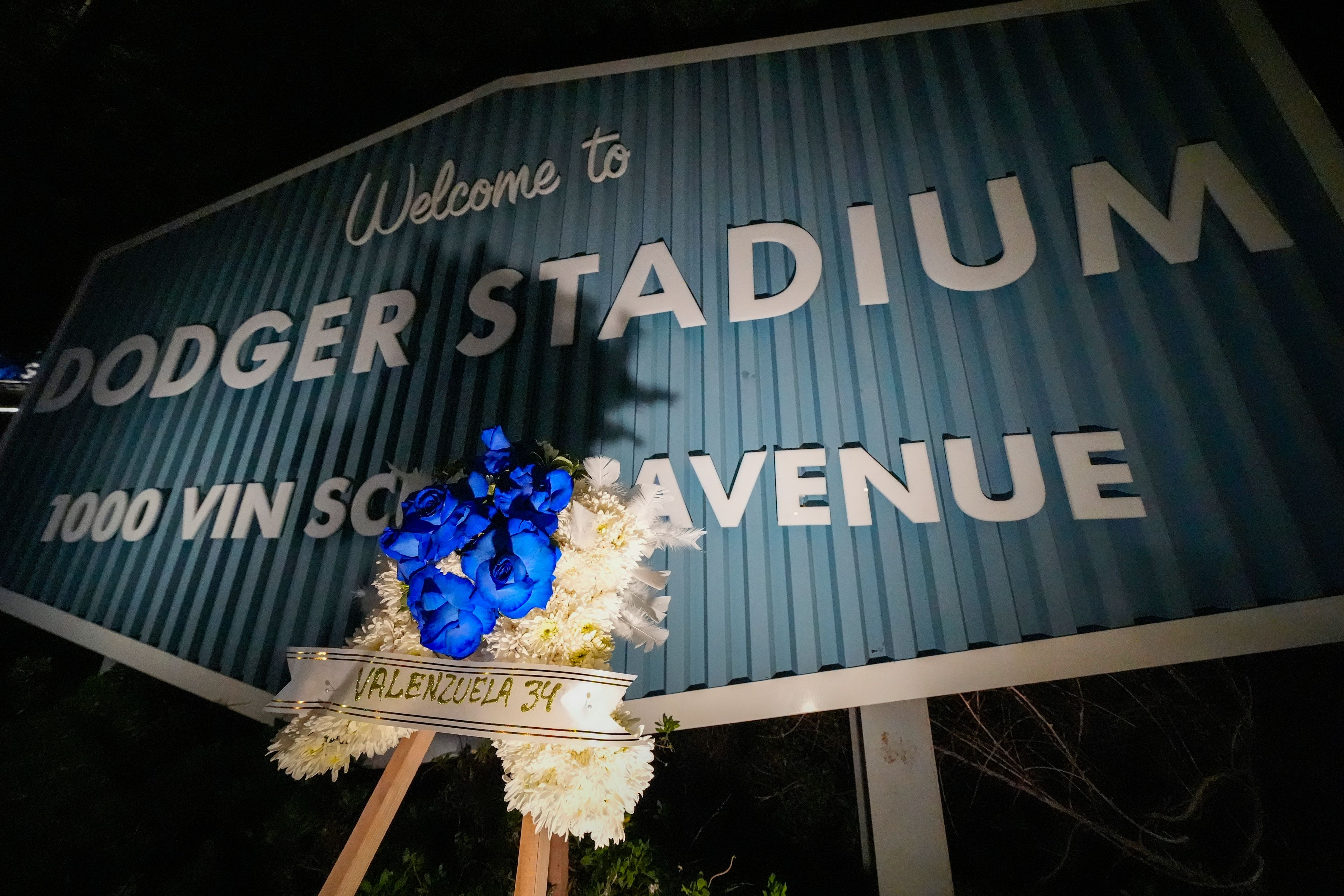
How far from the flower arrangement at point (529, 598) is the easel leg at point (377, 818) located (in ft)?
0.20

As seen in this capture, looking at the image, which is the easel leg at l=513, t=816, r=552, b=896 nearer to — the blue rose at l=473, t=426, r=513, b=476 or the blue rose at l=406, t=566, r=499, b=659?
the blue rose at l=406, t=566, r=499, b=659

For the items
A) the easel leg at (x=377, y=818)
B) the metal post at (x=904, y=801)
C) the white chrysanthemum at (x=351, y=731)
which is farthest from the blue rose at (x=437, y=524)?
the metal post at (x=904, y=801)

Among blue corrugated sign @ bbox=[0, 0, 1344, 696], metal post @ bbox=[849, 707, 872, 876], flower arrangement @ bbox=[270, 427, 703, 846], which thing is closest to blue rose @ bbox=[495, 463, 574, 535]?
flower arrangement @ bbox=[270, 427, 703, 846]

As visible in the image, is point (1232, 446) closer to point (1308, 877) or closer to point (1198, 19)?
point (1198, 19)

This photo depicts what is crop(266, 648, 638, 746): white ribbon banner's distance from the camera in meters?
1.42

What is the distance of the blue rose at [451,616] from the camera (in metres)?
1.43

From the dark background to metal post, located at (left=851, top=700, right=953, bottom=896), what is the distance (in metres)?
4.35

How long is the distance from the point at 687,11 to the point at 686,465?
3.63 meters

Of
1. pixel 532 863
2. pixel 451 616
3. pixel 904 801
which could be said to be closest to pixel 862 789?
pixel 904 801

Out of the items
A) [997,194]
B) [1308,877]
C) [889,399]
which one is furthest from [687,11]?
[1308,877]

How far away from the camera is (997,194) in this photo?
119 inches

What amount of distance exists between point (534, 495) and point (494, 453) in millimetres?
274

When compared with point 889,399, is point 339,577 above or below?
below

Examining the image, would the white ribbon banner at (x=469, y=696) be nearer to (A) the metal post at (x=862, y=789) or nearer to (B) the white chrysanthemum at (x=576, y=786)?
(B) the white chrysanthemum at (x=576, y=786)
